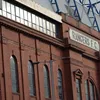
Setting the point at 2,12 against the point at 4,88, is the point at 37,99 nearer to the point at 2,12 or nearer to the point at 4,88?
the point at 4,88

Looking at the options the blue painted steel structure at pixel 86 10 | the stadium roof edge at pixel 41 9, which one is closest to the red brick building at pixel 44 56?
the stadium roof edge at pixel 41 9

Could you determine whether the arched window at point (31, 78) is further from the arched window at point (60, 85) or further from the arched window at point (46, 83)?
the arched window at point (60, 85)

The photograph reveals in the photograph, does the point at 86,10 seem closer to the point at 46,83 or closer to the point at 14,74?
the point at 46,83

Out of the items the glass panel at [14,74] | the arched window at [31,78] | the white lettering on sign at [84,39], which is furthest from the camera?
the white lettering on sign at [84,39]

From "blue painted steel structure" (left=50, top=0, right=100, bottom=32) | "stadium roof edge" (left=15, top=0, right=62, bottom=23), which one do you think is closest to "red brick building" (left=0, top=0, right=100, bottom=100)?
"stadium roof edge" (left=15, top=0, right=62, bottom=23)

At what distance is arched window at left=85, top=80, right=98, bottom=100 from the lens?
64938 millimetres

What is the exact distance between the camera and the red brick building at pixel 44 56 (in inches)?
1848

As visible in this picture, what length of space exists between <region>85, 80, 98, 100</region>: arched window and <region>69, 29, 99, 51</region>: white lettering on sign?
5.09 meters

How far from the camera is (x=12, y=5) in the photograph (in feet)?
163

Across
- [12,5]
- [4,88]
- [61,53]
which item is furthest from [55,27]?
[4,88]

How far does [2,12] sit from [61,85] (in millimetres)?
13882

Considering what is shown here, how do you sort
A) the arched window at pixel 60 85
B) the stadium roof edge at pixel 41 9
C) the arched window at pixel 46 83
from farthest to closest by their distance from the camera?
the arched window at pixel 60 85, the arched window at pixel 46 83, the stadium roof edge at pixel 41 9

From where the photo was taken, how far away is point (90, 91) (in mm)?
66125

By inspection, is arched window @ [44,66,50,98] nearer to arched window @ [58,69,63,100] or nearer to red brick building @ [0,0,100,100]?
red brick building @ [0,0,100,100]
